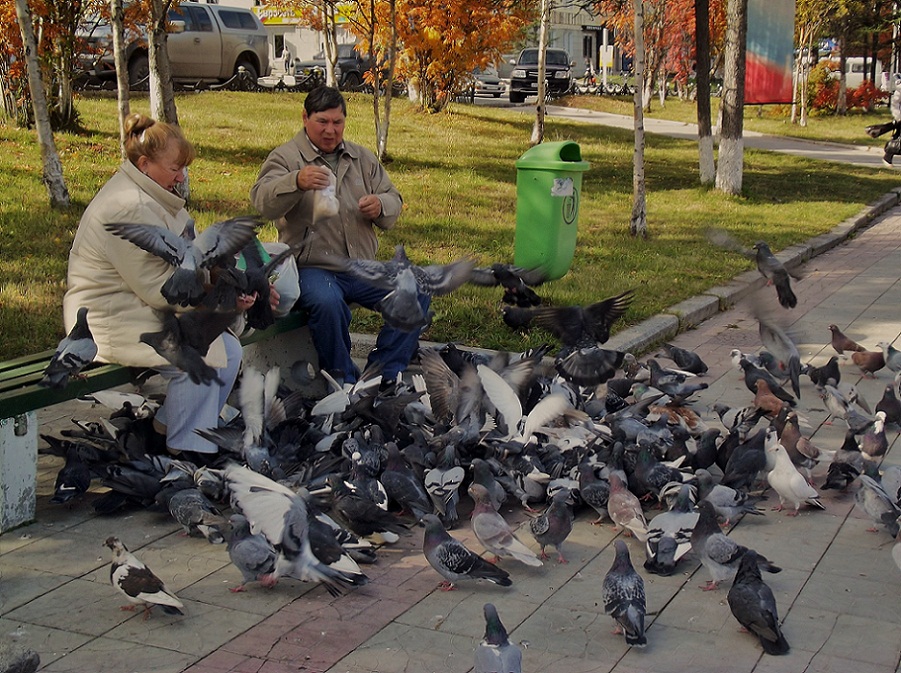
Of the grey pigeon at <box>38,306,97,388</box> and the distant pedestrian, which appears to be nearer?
the grey pigeon at <box>38,306,97,388</box>

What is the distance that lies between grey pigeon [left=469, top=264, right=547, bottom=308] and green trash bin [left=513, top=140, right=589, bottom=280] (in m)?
1.03

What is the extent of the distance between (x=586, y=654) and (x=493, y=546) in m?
0.74

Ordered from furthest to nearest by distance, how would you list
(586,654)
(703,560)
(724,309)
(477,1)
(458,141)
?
(477,1) < (458,141) < (724,309) < (703,560) < (586,654)

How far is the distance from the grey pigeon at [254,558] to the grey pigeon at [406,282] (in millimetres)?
1847

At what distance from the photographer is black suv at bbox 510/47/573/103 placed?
115 ft

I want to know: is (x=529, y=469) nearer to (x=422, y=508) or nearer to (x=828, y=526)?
(x=422, y=508)

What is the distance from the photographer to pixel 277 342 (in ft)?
19.7

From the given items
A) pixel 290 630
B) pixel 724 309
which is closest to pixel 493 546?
pixel 290 630

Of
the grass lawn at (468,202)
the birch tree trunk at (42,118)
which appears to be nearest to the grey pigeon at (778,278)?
the grass lawn at (468,202)

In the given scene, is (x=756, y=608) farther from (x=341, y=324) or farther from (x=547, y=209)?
(x=547, y=209)

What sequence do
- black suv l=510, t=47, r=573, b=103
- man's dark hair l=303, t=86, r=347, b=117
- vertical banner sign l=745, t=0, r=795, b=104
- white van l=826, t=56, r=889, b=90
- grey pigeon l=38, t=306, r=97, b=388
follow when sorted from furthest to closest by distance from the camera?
white van l=826, t=56, r=889, b=90 < black suv l=510, t=47, r=573, b=103 < vertical banner sign l=745, t=0, r=795, b=104 < man's dark hair l=303, t=86, r=347, b=117 < grey pigeon l=38, t=306, r=97, b=388

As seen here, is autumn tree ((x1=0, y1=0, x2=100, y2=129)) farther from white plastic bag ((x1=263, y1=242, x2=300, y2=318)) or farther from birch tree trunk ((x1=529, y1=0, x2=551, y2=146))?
white plastic bag ((x1=263, y1=242, x2=300, y2=318))

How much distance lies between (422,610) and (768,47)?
17090 mm

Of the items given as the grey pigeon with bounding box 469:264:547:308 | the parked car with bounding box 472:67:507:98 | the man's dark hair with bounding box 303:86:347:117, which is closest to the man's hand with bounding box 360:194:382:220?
the man's dark hair with bounding box 303:86:347:117
